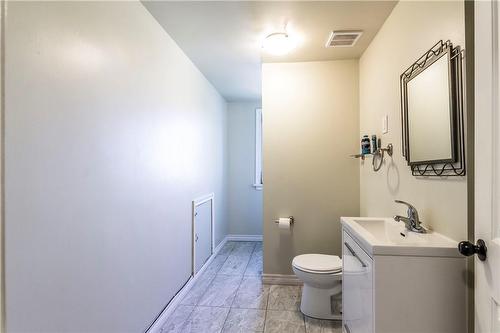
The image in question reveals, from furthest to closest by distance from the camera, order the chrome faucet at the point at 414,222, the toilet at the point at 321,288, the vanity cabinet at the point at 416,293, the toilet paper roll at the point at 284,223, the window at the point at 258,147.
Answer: the window at the point at 258,147 < the toilet paper roll at the point at 284,223 < the toilet at the point at 321,288 < the chrome faucet at the point at 414,222 < the vanity cabinet at the point at 416,293

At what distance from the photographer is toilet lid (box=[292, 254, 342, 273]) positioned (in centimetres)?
203

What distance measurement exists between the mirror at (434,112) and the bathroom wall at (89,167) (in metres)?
1.61

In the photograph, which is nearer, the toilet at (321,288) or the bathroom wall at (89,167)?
the bathroom wall at (89,167)

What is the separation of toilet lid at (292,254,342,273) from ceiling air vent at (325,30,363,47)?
1794mm

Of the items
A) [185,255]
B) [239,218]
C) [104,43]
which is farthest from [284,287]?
[104,43]

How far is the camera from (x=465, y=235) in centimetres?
112

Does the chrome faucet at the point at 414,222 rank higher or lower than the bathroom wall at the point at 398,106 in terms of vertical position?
lower

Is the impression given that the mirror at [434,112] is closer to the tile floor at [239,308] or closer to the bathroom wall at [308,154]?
the bathroom wall at [308,154]

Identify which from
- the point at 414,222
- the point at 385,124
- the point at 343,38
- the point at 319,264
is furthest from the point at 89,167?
the point at 343,38

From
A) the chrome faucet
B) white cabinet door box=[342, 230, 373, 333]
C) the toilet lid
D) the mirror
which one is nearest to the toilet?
the toilet lid

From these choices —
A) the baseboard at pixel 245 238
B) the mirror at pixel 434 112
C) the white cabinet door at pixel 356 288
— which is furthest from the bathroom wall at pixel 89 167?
the baseboard at pixel 245 238

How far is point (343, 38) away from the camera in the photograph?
7.09 feet

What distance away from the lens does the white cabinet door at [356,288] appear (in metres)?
1.23

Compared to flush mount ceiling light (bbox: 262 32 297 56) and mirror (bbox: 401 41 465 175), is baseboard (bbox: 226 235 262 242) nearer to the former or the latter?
flush mount ceiling light (bbox: 262 32 297 56)
